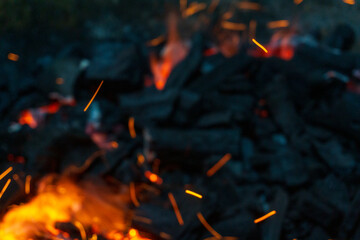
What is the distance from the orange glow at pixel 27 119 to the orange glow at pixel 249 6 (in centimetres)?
410

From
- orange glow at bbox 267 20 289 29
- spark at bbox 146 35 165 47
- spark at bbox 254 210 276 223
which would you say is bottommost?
spark at bbox 254 210 276 223

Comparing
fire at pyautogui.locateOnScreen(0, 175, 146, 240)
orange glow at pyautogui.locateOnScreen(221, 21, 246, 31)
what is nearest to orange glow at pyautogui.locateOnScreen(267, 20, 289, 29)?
orange glow at pyautogui.locateOnScreen(221, 21, 246, 31)

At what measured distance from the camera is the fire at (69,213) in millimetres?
3070

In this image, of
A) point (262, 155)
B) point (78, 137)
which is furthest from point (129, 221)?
point (262, 155)

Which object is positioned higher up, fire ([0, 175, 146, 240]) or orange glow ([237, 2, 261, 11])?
orange glow ([237, 2, 261, 11])

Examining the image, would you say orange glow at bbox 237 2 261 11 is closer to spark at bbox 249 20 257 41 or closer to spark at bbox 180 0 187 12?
spark at bbox 249 20 257 41

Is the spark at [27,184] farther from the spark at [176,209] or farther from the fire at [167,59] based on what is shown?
the fire at [167,59]

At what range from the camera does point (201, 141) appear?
12.7 feet

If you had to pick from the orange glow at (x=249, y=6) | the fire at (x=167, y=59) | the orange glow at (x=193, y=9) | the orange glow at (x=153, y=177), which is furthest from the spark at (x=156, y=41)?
the orange glow at (x=153, y=177)

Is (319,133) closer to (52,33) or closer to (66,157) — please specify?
(66,157)

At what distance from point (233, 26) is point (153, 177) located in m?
3.27

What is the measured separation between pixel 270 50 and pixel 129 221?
352 centimetres

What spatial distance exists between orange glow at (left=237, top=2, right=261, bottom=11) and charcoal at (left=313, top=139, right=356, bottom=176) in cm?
317

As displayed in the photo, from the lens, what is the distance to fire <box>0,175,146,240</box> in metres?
3.07
